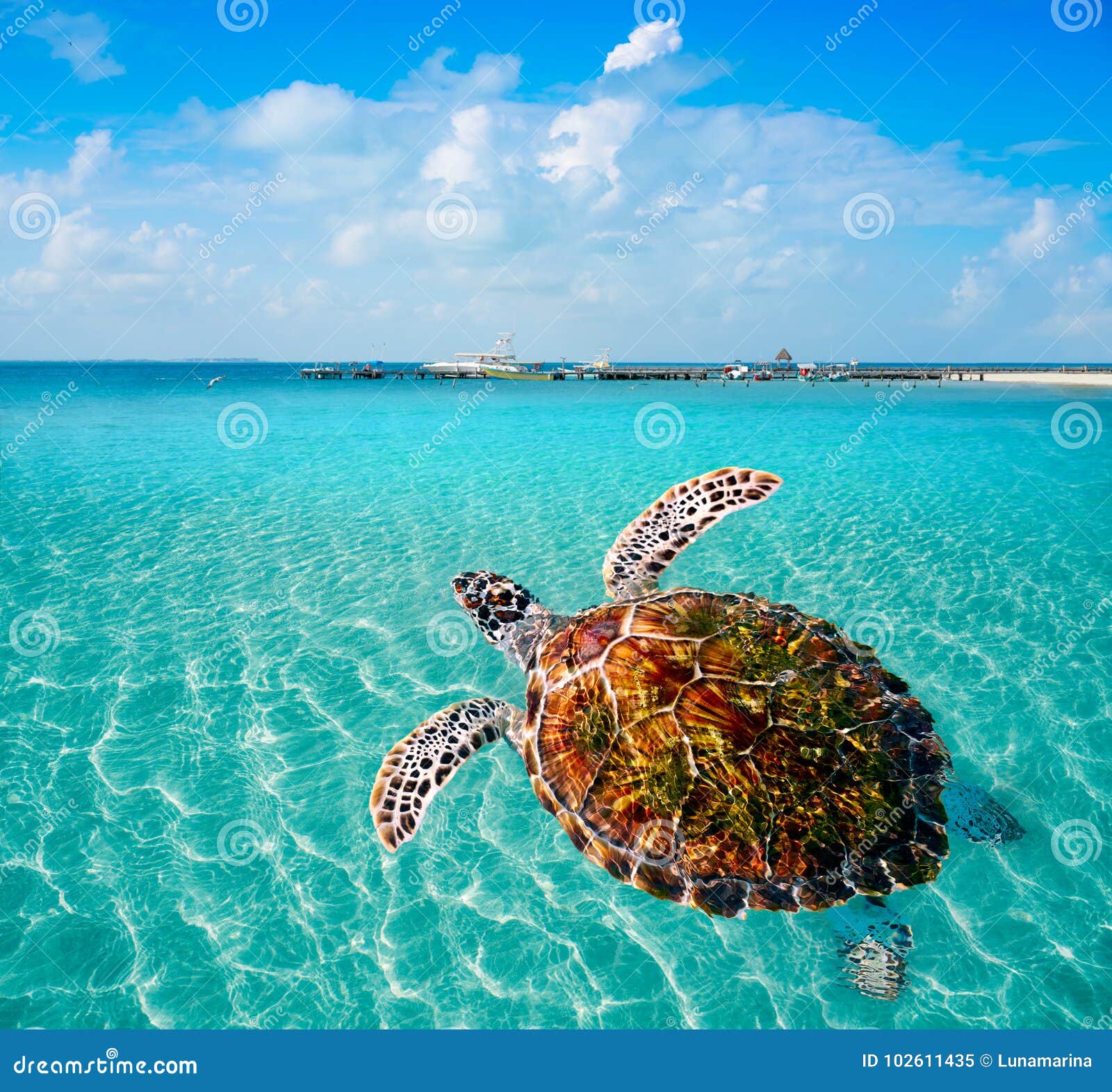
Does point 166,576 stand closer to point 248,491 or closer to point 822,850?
point 248,491

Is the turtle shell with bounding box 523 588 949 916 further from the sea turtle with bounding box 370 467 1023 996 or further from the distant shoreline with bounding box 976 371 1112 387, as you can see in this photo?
the distant shoreline with bounding box 976 371 1112 387

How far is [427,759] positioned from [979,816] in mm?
4918

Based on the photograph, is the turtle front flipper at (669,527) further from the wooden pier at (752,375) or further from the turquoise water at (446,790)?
the wooden pier at (752,375)

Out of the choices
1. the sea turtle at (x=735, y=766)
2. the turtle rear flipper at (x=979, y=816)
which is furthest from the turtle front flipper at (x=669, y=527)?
the turtle rear flipper at (x=979, y=816)

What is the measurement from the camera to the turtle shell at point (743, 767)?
3660mm

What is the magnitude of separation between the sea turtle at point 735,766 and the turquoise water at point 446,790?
74 centimetres

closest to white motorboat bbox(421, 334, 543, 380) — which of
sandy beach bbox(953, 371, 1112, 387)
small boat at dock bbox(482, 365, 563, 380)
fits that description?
small boat at dock bbox(482, 365, 563, 380)

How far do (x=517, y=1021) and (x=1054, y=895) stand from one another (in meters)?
4.27

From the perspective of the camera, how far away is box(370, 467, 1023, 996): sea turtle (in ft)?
12.0

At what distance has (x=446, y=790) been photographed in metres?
5.89

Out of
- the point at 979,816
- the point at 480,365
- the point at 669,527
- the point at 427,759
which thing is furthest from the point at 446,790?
the point at 480,365

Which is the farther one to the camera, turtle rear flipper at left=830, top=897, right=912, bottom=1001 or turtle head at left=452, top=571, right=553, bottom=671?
turtle head at left=452, top=571, right=553, bottom=671

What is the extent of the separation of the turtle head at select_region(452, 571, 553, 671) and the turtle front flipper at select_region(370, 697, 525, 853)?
3.05 feet


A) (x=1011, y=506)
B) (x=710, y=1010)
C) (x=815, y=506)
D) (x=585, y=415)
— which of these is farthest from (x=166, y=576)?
(x=585, y=415)
